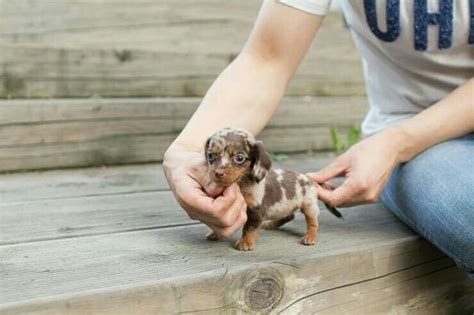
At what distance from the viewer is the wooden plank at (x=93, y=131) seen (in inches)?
87.0

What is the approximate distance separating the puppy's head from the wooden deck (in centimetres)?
18

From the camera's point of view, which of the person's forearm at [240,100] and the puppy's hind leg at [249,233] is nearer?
the puppy's hind leg at [249,233]

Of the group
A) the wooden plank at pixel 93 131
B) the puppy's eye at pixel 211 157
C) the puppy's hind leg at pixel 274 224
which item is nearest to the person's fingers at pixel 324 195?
the puppy's hind leg at pixel 274 224

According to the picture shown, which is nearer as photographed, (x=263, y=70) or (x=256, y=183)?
(x=256, y=183)

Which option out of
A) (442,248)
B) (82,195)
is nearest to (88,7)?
(82,195)

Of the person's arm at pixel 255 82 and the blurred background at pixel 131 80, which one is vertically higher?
the person's arm at pixel 255 82

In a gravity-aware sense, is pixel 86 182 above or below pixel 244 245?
below

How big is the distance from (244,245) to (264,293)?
0.46 ft

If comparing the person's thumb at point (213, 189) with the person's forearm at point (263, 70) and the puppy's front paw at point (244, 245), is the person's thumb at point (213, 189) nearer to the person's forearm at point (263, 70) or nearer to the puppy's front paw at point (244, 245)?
the puppy's front paw at point (244, 245)

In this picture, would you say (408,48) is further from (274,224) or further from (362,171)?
(274,224)

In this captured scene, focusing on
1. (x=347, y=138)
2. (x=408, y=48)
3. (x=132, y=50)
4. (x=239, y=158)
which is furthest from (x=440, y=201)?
(x=132, y=50)

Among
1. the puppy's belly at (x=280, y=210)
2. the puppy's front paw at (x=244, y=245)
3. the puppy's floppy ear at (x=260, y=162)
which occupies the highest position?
the puppy's floppy ear at (x=260, y=162)

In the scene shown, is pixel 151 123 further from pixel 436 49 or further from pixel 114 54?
pixel 436 49

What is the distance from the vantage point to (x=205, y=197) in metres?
1.30
